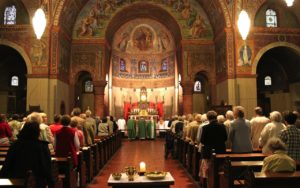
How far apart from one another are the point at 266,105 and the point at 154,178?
2397cm

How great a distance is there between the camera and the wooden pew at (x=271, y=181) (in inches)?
176

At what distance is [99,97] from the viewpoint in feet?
84.3

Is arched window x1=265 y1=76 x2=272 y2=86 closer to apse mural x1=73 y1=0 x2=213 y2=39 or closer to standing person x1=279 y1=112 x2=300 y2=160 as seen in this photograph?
apse mural x1=73 y1=0 x2=213 y2=39

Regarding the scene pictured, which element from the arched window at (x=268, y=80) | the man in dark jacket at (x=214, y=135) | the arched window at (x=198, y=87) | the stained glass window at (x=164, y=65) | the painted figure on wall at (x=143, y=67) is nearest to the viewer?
the man in dark jacket at (x=214, y=135)

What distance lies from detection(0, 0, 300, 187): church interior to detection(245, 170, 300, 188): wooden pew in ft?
29.5

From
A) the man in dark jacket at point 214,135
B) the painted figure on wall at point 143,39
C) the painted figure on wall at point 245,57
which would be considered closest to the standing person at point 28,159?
the man in dark jacket at point 214,135

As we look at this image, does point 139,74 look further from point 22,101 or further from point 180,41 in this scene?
point 22,101

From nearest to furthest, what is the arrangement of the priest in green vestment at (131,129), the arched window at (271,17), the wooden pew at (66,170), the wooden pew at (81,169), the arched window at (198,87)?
the wooden pew at (66,170)
the wooden pew at (81,169)
the arched window at (271,17)
the priest in green vestment at (131,129)
the arched window at (198,87)

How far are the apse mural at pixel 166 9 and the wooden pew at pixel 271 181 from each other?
22.0 metres

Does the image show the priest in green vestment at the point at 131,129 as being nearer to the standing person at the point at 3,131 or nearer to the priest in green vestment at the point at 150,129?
the priest in green vestment at the point at 150,129

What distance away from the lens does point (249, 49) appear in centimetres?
2138

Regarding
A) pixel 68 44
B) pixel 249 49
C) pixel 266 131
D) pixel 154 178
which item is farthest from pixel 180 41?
pixel 154 178

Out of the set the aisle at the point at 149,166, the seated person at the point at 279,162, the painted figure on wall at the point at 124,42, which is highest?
the painted figure on wall at the point at 124,42

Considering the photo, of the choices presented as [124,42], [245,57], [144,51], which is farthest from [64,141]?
[144,51]
